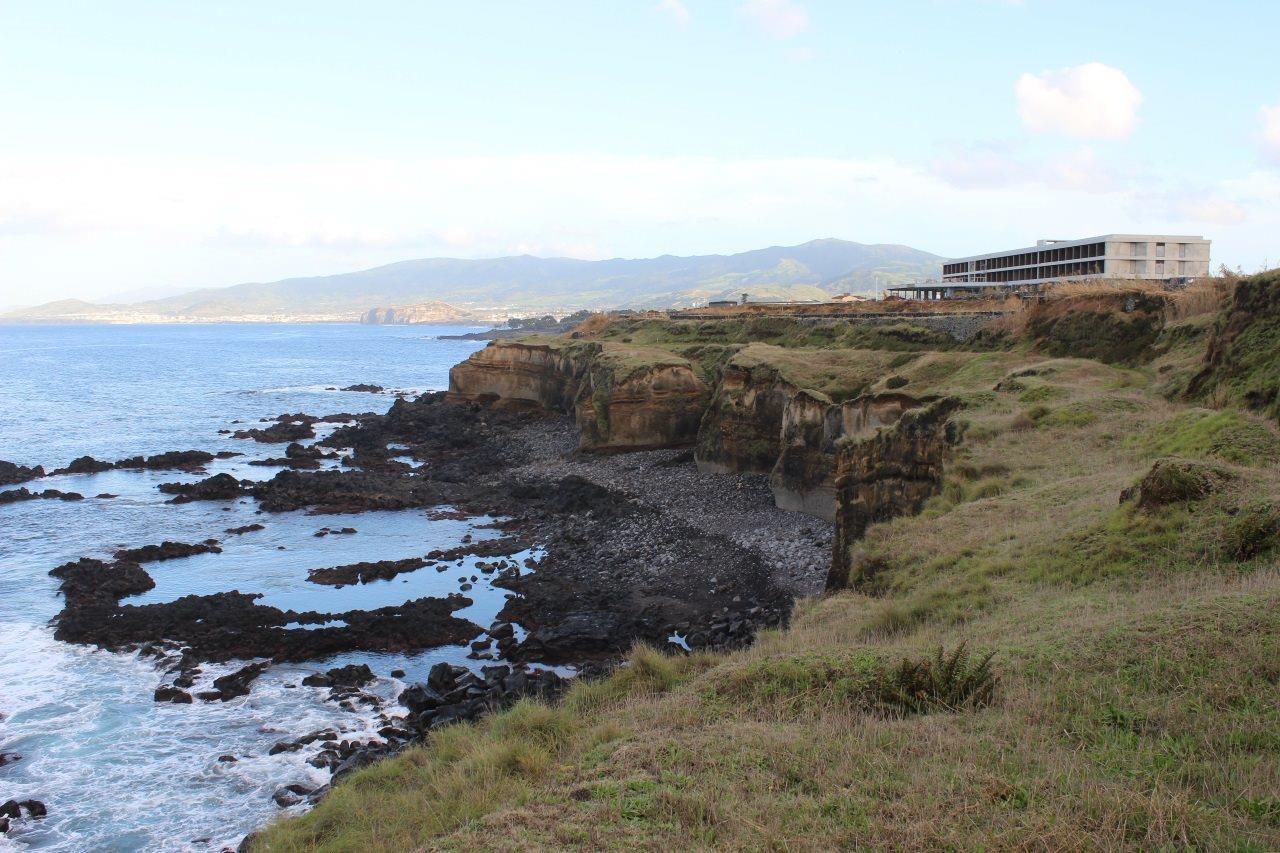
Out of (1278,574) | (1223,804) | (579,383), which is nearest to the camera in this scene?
(1223,804)

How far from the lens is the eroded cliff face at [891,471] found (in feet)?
59.3

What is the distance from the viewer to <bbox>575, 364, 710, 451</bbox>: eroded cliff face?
1686 inches

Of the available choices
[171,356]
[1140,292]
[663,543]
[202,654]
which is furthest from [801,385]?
[171,356]

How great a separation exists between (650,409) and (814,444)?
13.6m

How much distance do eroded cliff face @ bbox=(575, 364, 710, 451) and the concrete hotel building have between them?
85.9ft

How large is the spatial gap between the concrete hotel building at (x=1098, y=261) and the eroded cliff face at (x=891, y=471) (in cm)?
4351

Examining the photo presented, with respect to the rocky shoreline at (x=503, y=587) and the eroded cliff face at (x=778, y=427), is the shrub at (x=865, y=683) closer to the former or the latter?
the eroded cliff face at (x=778, y=427)

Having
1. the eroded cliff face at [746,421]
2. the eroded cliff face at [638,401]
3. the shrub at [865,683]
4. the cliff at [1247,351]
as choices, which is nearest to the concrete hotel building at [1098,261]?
the eroded cliff face at [638,401]

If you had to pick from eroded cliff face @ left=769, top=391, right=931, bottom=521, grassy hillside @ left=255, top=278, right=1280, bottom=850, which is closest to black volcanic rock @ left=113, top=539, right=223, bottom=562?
eroded cliff face @ left=769, top=391, right=931, bottom=521

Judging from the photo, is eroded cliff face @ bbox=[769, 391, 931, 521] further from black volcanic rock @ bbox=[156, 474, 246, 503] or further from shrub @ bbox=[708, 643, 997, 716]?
black volcanic rock @ bbox=[156, 474, 246, 503]

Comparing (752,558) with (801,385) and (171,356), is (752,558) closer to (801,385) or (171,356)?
(801,385)

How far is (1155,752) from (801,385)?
28128 millimetres

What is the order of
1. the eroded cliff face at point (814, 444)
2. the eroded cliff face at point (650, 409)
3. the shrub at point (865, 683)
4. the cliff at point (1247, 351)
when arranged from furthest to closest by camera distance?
the eroded cliff face at point (650, 409) → the eroded cliff face at point (814, 444) → the cliff at point (1247, 351) → the shrub at point (865, 683)

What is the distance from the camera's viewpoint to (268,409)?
7719cm
